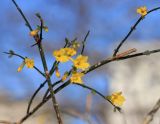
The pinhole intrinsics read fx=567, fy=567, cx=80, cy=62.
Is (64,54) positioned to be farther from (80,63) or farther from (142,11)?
(142,11)

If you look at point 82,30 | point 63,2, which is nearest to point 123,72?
point 82,30

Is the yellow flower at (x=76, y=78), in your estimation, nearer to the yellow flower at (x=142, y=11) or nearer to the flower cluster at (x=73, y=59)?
the flower cluster at (x=73, y=59)

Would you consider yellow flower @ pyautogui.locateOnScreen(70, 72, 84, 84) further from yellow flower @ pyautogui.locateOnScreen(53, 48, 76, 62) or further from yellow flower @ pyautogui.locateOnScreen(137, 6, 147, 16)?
yellow flower @ pyautogui.locateOnScreen(137, 6, 147, 16)

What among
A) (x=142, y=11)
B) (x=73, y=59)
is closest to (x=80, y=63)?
(x=73, y=59)

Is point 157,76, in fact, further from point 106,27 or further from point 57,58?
point 57,58

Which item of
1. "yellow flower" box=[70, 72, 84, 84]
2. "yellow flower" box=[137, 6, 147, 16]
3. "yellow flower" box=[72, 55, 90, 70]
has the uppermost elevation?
"yellow flower" box=[137, 6, 147, 16]

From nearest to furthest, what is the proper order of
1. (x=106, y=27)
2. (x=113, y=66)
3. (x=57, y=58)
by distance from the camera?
1. (x=57, y=58)
2. (x=113, y=66)
3. (x=106, y=27)

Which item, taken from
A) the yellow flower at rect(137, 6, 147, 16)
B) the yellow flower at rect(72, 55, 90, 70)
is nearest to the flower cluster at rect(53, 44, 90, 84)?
the yellow flower at rect(72, 55, 90, 70)

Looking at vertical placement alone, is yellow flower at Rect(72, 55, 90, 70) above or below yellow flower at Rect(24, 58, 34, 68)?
below

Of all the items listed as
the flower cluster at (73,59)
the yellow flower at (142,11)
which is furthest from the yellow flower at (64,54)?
the yellow flower at (142,11)
